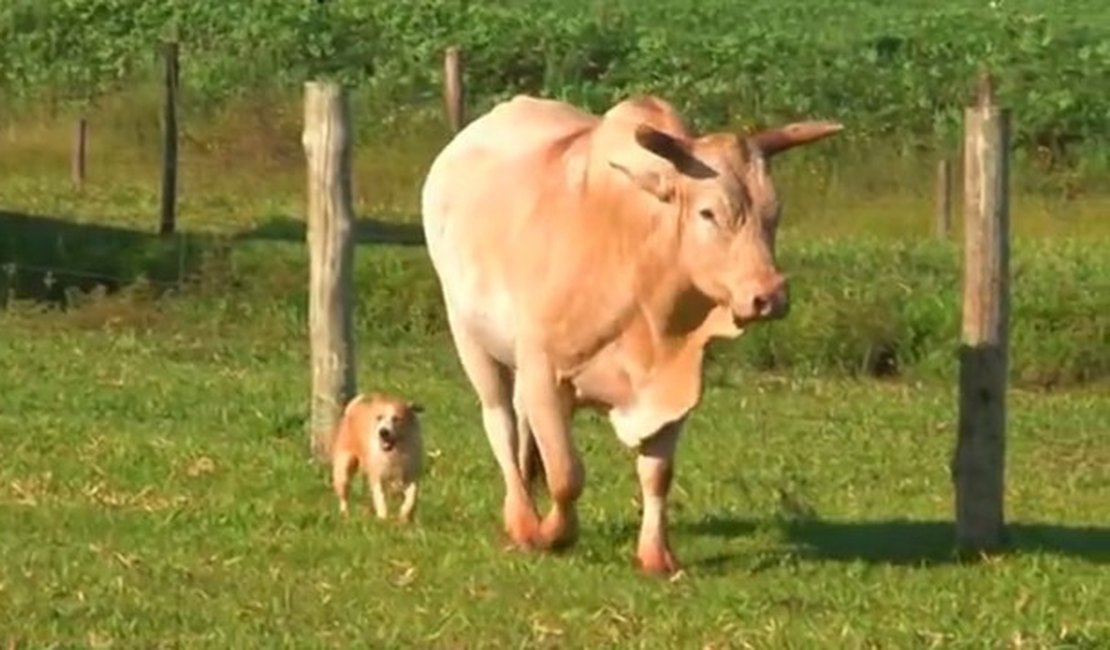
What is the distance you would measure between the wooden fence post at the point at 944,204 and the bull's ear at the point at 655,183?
1910cm

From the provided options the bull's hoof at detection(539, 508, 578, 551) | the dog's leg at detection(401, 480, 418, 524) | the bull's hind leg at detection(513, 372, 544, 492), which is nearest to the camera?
the bull's hoof at detection(539, 508, 578, 551)

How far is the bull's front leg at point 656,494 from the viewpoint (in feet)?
42.4

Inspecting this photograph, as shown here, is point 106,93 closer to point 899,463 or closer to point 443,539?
point 899,463

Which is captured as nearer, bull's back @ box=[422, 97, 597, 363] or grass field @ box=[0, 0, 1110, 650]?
grass field @ box=[0, 0, 1110, 650]

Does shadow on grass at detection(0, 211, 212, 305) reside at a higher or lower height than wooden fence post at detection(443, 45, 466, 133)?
lower

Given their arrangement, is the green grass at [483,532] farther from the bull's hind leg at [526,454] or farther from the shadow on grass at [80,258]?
the shadow on grass at [80,258]

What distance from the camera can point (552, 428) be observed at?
13.1 metres

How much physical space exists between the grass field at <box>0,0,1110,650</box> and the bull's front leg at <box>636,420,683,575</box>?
0.15 m

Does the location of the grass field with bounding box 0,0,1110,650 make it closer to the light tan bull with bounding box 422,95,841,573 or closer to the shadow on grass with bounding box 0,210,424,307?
the shadow on grass with bounding box 0,210,424,307

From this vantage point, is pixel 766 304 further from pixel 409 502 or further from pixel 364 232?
pixel 364 232

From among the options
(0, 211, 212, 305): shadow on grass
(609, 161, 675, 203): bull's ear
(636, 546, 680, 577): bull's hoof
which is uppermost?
(609, 161, 675, 203): bull's ear

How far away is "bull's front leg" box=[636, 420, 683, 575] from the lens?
42.4 feet

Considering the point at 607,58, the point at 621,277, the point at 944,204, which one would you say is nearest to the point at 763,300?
the point at 621,277

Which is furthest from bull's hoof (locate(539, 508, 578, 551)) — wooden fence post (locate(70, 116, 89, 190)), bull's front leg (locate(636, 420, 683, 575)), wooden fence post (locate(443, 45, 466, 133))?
wooden fence post (locate(70, 116, 89, 190))
